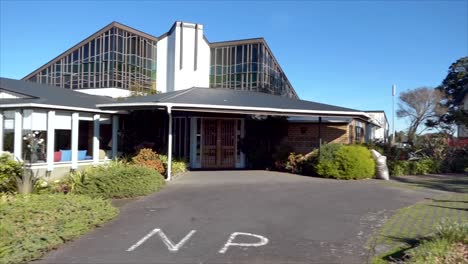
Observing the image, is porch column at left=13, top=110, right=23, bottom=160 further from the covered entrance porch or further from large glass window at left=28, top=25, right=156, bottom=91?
large glass window at left=28, top=25, right=156, bottom=91

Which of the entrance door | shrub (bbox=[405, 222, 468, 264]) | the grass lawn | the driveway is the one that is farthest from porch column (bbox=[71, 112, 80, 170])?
shrub (bbox=[405, 222, 468, 264])

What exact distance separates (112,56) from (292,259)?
121ft

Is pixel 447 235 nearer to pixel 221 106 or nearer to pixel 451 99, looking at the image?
pixel 221 106

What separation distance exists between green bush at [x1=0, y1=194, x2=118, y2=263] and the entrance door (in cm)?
1054

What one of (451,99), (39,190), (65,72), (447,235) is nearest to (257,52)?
(65,72)

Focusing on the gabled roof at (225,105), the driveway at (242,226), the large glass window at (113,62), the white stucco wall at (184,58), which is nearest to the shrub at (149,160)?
the driveway at (242,226)

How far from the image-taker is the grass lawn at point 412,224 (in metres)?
6.25

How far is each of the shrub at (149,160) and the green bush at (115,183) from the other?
9.48ft

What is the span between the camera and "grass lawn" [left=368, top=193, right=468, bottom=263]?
6.25 m

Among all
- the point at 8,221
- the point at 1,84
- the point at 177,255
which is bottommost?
the point at 177,255

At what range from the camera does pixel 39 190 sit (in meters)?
10.3

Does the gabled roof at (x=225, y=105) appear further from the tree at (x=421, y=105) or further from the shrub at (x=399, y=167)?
the tree at (x=421, y=105)

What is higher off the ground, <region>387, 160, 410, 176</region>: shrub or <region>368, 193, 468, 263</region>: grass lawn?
<region>387, 160, 410, 176</region>: shrub

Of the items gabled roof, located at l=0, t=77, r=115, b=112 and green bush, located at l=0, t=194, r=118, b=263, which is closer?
green bush, located at l=0, t=194, r=118, b=263
